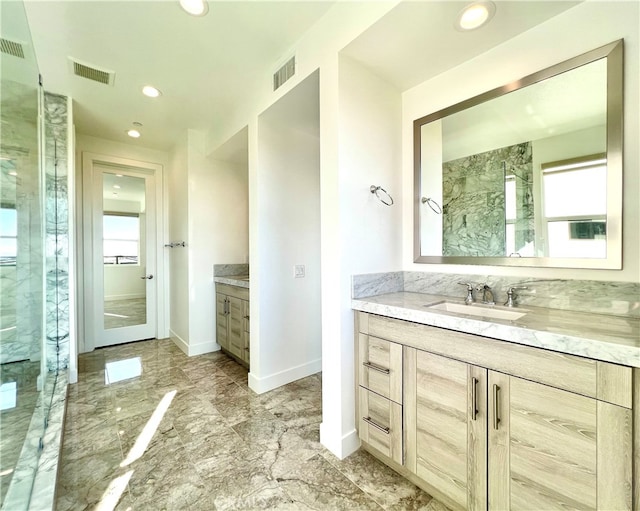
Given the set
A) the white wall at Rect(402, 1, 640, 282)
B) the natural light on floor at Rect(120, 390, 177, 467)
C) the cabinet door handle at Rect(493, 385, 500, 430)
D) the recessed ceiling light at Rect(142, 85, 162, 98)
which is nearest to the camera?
the cabinet door handle at Rect(493, 385, 500, 430)

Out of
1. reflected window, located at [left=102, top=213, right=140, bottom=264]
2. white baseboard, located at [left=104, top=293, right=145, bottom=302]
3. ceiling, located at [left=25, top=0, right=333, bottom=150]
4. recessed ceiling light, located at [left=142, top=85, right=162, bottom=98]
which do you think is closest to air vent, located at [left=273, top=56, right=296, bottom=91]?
ceiling, located at [left=25, top=0, right=333, bottom=150]

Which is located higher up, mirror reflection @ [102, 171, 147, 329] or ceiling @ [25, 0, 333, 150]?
ceiling @ [25, 0, 333, 150]

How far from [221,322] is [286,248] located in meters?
1.46

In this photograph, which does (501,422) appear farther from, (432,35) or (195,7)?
(195,7)

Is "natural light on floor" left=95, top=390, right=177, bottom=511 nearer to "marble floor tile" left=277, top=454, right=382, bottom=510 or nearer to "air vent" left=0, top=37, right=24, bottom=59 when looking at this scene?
"marble floor tile" left=277, top=454, right=382, bottom=510

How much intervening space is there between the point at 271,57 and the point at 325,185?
1.15 meters

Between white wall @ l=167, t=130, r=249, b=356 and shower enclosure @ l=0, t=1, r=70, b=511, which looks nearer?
shower enclosure @ l=0, t=1, r=70, b=511

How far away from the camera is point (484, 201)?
1781 millimetres

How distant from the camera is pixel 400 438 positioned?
1495mm

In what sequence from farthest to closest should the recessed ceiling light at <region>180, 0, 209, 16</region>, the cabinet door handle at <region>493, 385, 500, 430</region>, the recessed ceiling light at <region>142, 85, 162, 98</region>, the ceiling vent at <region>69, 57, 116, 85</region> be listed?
the recessed ceiling light at <region>142, 85, 162, 98</region>
the ceiling vent at <region>69, 57, 116, 85</region>
the recessed ceiling light at <region>180, 0, 209, 16</region>
the cabinet door handle at <region>493, 385, 500, 430</region>

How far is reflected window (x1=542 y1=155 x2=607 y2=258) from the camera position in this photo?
136cm

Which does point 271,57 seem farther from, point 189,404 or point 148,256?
point 148,256

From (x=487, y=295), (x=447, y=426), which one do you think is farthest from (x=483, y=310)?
(x=447, y=426)

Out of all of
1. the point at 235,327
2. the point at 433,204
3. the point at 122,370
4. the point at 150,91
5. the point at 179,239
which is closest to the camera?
the point at 433,204
